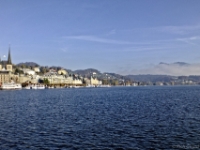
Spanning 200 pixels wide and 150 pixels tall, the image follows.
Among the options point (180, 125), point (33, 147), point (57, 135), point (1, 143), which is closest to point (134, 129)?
point (180, 125)

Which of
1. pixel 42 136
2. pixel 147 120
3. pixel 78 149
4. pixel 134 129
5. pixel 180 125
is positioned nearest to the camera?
pixel 78 149

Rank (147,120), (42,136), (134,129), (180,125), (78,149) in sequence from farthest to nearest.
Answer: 1. (147,120)
2. (180,125)
3. (134,129)
4. (42,136)
5. (78,149)

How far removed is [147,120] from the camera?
3909 centimetres

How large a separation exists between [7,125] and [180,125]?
851 inches

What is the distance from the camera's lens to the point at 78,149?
79.9 feet

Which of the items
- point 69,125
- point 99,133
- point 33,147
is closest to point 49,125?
point 69,125

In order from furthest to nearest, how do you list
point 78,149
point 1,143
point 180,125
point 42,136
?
point 180,125, point 42,136, point 1,143, point 78,149

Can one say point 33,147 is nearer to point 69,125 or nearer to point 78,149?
point 78,149

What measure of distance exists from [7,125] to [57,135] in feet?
32.8

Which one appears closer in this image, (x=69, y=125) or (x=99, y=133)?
(x=99, y=133)

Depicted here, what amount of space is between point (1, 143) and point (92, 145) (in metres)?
8.42

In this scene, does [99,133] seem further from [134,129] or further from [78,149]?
[78,149]

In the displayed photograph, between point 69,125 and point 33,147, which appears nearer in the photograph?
point 33,147

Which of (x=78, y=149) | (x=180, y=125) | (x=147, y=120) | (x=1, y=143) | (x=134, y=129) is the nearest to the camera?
(x=78, y=149)
